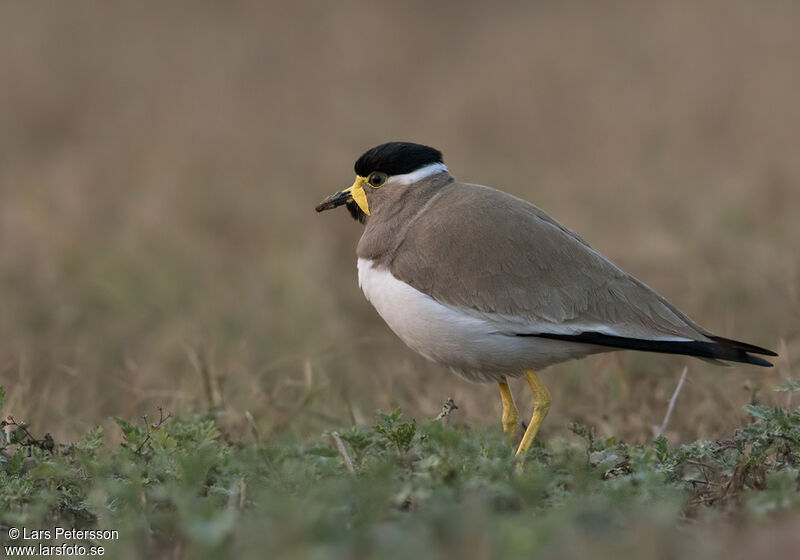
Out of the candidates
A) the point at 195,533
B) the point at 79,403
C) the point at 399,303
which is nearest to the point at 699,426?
the point at 399,303

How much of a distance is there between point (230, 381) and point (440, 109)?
23.6ft

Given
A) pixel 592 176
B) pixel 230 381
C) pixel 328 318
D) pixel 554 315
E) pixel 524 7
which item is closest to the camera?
pixel 554 315

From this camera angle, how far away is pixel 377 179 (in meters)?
4.60

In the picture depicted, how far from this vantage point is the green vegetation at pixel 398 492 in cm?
254

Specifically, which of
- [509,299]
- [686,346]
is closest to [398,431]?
[509,299]

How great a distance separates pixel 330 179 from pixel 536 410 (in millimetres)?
6226

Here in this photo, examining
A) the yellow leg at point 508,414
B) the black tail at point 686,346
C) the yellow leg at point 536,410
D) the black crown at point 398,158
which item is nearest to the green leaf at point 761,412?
the black tail at point 686,346

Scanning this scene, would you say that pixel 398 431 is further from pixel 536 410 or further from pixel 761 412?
pixel 761 412

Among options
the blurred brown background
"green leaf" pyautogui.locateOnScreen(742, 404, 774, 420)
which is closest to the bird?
"green leaf" pyautogui.locateOnScreen(742, 404, 774, 420)

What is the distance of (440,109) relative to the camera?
12.5 m

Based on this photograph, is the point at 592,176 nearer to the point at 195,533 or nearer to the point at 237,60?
the point at 237,60

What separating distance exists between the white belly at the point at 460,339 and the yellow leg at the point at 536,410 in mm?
77

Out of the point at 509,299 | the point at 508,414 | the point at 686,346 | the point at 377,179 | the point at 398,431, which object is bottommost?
the point at 508,414

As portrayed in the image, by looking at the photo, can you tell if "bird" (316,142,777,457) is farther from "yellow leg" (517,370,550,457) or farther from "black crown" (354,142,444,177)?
"black crown" (354,142,444,177)
